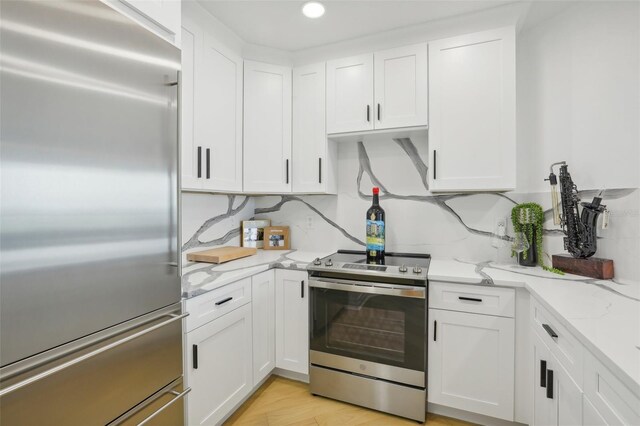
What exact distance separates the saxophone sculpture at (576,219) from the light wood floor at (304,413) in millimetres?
1221

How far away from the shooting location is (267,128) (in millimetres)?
2365

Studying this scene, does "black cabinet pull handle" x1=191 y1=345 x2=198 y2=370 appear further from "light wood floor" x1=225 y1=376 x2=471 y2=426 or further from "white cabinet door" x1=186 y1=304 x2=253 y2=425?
"light wood floor" x1=225 y1=376 x2=471 y2=426

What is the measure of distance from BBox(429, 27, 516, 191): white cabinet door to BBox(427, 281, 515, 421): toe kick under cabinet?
690 millimetres

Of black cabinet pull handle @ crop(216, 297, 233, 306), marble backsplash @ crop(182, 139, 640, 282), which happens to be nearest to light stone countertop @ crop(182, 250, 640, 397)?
black cabinet pull handle @ crop(216, 297, 233, 306)

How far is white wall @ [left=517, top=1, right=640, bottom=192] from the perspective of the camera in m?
1.64

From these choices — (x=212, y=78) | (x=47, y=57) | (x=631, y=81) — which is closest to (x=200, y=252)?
(x=212, y=78)

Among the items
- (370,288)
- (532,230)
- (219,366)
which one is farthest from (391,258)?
(219,366)

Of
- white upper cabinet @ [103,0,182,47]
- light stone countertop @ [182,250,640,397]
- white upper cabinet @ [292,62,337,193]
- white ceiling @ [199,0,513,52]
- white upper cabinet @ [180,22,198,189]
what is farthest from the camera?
white upper cabinet @ [292,62,337,193]

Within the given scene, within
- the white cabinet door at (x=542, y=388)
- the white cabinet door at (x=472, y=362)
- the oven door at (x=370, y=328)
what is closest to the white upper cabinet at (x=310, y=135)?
the oven door at (x=370, y=328)

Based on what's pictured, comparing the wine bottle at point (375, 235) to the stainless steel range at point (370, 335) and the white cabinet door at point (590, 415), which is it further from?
the white cabinet door at point (590, 415)

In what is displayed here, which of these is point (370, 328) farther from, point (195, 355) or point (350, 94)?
point (350, 94)

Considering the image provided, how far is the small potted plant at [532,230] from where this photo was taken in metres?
1.98

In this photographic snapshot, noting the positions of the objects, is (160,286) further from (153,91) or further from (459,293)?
(459,293)

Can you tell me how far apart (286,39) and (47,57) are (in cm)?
166
